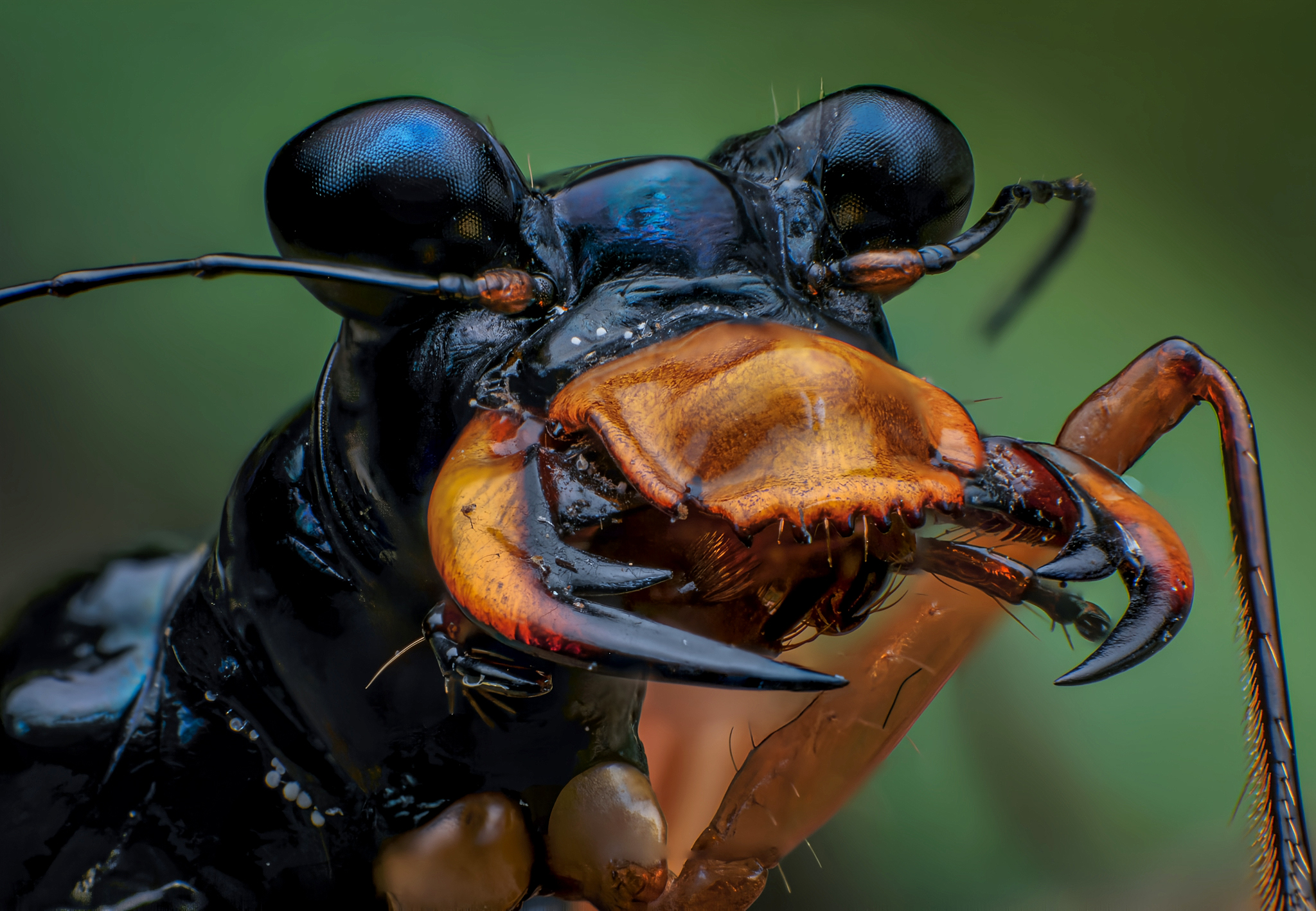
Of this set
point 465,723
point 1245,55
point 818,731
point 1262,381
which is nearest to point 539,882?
point 465,723

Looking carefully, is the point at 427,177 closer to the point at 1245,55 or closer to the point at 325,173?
the point at 325,173

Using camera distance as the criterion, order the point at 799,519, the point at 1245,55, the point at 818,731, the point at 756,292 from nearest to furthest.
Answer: the point at 799,519
the point at 756,292
the point at 818,731
the point at 1245,55

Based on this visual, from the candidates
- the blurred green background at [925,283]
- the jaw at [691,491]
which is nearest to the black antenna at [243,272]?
the jaw at [691,491]

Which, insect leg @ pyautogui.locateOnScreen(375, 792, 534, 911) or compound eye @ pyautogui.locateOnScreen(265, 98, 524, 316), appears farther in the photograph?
insect leg @ pyautogui.locateOnScreen(375, 792, 534, 911)

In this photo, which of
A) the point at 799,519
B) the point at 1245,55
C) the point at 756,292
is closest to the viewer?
the point at 799,519

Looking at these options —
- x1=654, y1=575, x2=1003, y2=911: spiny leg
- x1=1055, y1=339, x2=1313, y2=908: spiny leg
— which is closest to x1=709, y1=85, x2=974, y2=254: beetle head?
x1=1055, y1=339, x2=1313, y2=908: spiny leg

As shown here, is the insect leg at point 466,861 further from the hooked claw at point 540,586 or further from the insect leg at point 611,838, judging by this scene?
the hooked claw at point 540,586

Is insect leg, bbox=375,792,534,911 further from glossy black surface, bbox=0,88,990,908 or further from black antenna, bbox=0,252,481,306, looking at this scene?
black antenna, bbox=0,252,481,306
